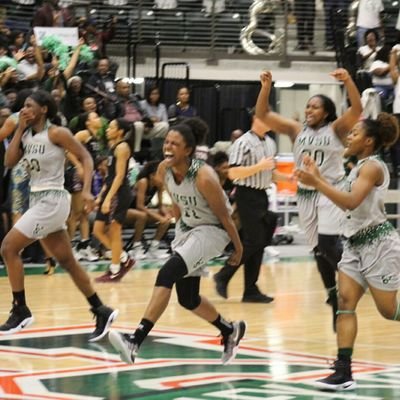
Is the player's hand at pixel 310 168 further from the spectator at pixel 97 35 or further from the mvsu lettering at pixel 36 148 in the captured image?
the spectator at pixel 97 35

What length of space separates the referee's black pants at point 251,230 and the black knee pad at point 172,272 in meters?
4.15

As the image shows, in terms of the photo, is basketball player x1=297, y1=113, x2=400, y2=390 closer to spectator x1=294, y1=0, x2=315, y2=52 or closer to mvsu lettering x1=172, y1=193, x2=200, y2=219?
mvsu lettering x1=172, y1=193, x2=200, y2=219

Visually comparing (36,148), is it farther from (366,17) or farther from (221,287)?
(366,17)

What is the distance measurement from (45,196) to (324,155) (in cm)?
229

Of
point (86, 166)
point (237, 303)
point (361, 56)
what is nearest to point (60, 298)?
point (237, 303)

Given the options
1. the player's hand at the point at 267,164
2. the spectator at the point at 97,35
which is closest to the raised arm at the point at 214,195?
the player's hand at the point at 267,164

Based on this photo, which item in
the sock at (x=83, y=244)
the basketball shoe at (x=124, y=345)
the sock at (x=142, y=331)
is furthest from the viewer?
the sock at (x=83, y=244)

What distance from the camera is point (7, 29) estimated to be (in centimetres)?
1889

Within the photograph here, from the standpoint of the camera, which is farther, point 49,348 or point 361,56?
point 361,56

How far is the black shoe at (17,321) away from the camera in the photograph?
9.60 meters

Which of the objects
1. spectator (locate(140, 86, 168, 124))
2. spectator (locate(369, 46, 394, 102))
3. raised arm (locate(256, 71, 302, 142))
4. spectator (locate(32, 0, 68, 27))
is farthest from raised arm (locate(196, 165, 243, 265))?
spectator (locate(32, 0, 68, 27))

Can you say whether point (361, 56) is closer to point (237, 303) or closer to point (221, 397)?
point (237, 303)

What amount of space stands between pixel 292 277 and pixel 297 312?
342 cm

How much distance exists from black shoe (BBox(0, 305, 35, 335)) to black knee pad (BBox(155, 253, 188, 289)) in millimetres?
2142
